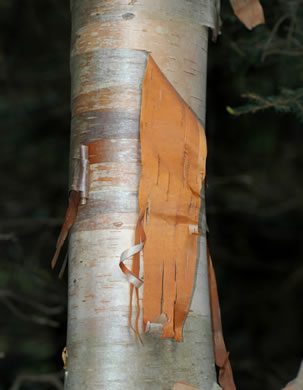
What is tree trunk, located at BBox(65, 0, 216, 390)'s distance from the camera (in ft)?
2.99

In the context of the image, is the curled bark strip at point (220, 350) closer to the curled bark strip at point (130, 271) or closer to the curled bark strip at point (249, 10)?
the curled bark strip at point (130, 271)

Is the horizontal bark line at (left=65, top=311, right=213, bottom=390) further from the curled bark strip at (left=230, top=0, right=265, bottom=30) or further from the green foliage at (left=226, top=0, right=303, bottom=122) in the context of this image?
the green foliage at (left=226, top=0, right=303, bottom=122)

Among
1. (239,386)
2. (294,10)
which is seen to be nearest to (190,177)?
(294,10)

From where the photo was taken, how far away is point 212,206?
2941 millimetres

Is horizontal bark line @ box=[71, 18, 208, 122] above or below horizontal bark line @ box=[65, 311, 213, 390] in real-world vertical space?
above

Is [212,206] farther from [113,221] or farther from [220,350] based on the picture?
[113,221]

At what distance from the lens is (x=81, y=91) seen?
3.36 feet

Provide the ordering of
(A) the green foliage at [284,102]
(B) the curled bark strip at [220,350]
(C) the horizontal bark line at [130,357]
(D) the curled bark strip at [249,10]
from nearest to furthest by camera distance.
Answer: (C) the horizontal bark line at [130,357]
(B) the curled bark strip at [220,350]
(D) the curled bark strip at [249,10]
(A) the green foliage at [284,102]

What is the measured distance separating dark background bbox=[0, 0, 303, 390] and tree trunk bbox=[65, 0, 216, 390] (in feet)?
4.79

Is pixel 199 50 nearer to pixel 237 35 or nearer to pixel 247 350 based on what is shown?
pixel 237 35

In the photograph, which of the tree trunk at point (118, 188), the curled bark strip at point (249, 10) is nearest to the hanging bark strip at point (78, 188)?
the tree trunk at point (118, 188)

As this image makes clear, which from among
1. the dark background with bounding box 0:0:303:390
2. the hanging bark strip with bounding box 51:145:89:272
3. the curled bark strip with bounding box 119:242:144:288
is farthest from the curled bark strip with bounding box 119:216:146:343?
the dark background with bounding box 0:0:303:390

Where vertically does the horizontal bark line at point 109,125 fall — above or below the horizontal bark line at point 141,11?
below

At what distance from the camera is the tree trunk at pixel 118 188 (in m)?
0.91
